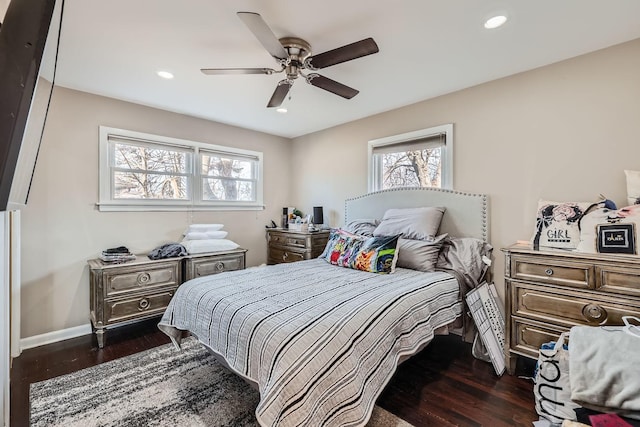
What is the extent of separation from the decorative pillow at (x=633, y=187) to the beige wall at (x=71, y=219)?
4288mm

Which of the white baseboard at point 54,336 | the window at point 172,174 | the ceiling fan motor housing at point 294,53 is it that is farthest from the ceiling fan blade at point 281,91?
the white baseboard at point 54,336

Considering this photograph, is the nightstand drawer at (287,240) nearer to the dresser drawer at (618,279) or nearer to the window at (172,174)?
the window at (172,174)

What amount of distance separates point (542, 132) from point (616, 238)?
1.05m

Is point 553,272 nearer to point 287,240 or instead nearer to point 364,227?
point 364,227

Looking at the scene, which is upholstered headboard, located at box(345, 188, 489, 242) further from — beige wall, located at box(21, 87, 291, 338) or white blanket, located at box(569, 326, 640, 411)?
beige wall, located at box(21, 87, 291, 338)

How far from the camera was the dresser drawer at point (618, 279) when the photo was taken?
1729 millimetres

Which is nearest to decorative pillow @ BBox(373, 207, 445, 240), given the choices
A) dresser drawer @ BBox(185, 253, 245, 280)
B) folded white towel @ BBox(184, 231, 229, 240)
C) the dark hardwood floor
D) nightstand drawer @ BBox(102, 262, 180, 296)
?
the dark hardwood floor

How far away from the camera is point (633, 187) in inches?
79.3

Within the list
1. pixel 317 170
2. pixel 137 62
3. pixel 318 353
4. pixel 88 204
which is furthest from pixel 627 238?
pixel 88 204

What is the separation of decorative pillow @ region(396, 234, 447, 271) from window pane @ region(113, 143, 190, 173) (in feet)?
9.45

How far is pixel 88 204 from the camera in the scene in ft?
10.0

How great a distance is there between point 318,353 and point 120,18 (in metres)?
2.33

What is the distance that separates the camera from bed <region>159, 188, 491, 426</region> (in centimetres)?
130

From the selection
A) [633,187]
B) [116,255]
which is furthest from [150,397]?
[633,187]
